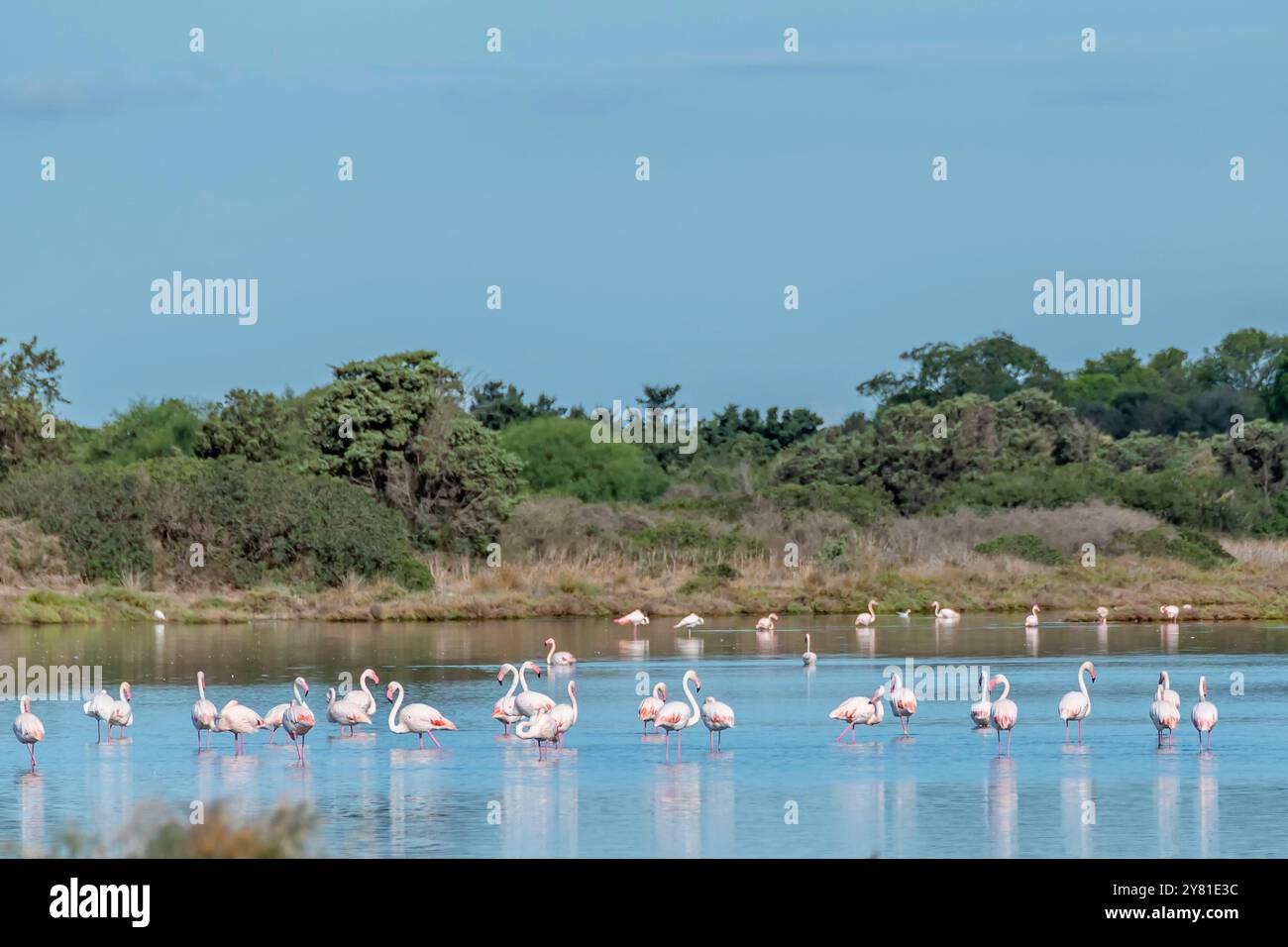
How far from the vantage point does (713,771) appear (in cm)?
1756

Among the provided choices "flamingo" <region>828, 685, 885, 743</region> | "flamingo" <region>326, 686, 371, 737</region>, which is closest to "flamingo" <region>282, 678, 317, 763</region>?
"flamingo" <region>326, 686, 371, 737</region>

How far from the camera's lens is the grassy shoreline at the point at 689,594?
3909 centimetres

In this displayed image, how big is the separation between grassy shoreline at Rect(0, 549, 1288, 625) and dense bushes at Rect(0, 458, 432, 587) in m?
1.17

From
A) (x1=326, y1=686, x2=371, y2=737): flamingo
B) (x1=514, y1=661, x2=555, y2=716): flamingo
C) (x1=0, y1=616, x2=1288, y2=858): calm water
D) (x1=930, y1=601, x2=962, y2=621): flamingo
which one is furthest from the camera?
(x1=930, y1=601, x2=962, y2=621): flamingo

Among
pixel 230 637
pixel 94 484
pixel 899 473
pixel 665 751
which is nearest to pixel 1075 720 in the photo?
pixel 665 751

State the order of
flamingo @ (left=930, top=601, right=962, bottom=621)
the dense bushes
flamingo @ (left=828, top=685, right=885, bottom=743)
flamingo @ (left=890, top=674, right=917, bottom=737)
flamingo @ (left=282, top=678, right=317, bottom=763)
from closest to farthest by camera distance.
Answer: flamingo @ (left=282, top=678, right=317, bottom=763) → flamingo @ (left=828, top=685, right=885, bottom=743) → flamingo @ (left=890, top=674, right=917, bottom=737) → flamingo @ (left=930, top=601, right=962, bottom=621) → the dense bushes

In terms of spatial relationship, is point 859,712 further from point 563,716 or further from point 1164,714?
point 563,716

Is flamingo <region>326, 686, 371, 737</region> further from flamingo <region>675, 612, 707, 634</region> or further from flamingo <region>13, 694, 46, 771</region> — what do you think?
flamingo <region>675, 612, 707, 634</region>

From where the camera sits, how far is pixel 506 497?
51.7 meters

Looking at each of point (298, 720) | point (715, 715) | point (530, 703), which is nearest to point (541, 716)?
point (530, 703)

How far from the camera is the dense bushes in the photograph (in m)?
43.0

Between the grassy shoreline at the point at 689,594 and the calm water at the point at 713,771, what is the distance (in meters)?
9.72

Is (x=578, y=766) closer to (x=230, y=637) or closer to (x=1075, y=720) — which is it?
(x=1075, y=720)

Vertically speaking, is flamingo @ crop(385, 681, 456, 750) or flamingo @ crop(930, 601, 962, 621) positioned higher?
flamingo @ crop(930, 601, 962, 621)
